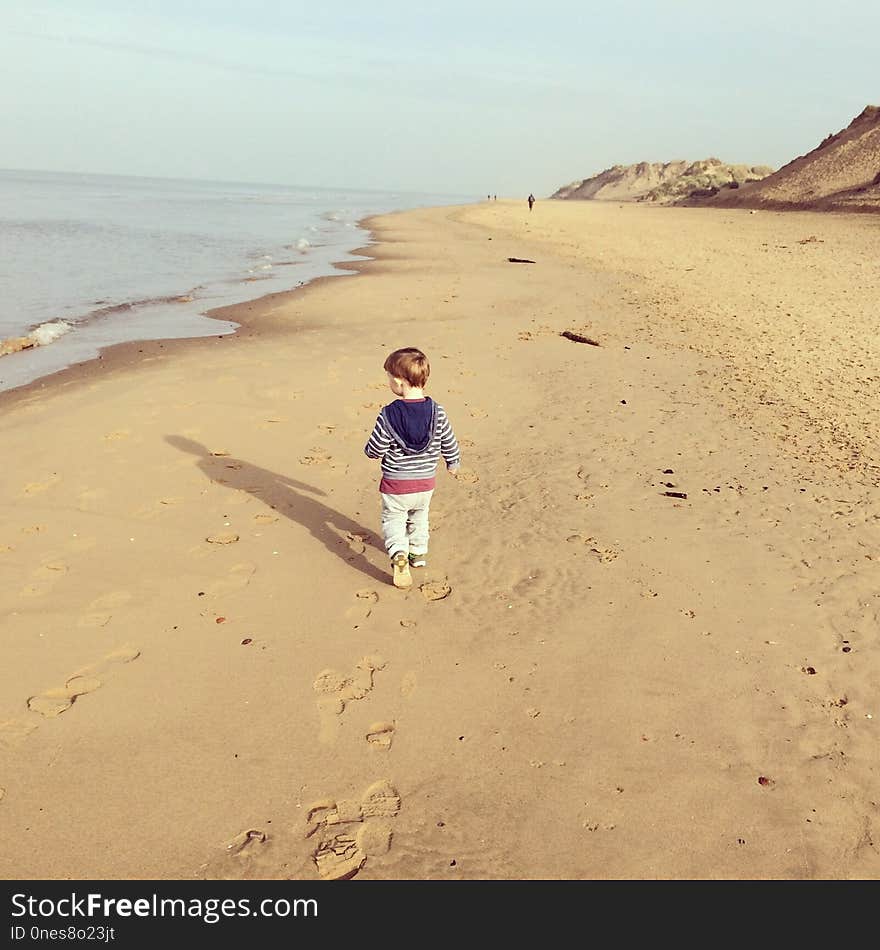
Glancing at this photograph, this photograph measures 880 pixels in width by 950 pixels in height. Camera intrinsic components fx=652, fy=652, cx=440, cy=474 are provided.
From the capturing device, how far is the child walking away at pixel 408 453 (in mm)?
3898

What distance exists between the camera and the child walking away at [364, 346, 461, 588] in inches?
153

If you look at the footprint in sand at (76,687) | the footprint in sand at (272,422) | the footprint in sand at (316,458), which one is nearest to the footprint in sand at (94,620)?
the footprint in sand at (76,687)

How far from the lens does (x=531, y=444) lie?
22.0 ft

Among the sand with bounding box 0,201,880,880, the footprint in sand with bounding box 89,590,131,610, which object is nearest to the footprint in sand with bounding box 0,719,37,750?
the sand with bounding box 0,201,880,880

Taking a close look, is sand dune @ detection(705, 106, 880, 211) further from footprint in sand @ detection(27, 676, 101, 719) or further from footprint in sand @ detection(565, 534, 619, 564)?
footprint in sand @ detection(27, 676, 101, 719)

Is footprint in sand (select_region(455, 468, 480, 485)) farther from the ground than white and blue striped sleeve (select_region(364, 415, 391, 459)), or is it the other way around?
white and blue striped sleeve (select_region(364, 415, 391, 459))

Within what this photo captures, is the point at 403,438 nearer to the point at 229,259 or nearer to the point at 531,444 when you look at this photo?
the point at 531,444

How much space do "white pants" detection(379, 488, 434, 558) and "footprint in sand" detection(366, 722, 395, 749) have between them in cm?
125

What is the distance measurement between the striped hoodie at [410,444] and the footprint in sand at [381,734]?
1.46m

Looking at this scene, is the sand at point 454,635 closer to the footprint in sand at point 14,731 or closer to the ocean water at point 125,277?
the footprint in sand at point 14,731

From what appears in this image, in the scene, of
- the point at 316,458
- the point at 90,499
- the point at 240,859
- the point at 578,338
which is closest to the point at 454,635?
the point at 240,859

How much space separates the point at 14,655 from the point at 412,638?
7.20ft

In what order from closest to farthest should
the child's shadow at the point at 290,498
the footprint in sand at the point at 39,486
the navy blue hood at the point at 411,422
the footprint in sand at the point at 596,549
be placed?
the navy blue hood at the point at 411,422
the footprint in sand at the point at 596,549
the child's shadow at the point at 290,498
the footprint in sand at the point at 39,486
